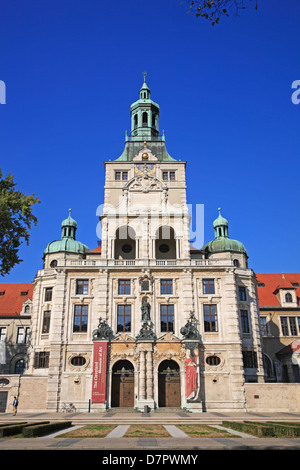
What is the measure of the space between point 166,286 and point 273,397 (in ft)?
51.9

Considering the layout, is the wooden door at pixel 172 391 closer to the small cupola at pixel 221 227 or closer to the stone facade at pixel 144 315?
the stone facade at pixel 144 315

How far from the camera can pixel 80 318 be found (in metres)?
45.1

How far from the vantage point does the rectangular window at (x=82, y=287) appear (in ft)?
152

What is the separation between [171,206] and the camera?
168ft

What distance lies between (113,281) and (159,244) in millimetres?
8833

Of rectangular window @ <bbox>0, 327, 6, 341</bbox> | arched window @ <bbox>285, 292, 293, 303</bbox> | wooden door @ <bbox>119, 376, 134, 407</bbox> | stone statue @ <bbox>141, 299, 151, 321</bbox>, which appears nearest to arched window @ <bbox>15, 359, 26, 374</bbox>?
rectangular window @ <bbox>0, 327, 6, 341</bbox>

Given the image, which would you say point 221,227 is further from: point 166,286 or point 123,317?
point 123,317

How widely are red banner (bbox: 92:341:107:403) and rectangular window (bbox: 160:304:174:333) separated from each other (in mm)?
6746

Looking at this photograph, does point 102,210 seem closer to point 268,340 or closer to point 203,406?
point 203,406

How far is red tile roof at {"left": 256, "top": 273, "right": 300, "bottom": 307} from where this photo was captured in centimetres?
6188

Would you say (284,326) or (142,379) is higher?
(284,326)

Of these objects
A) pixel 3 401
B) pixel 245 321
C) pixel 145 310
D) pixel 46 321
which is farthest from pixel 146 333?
pixel 3 401
